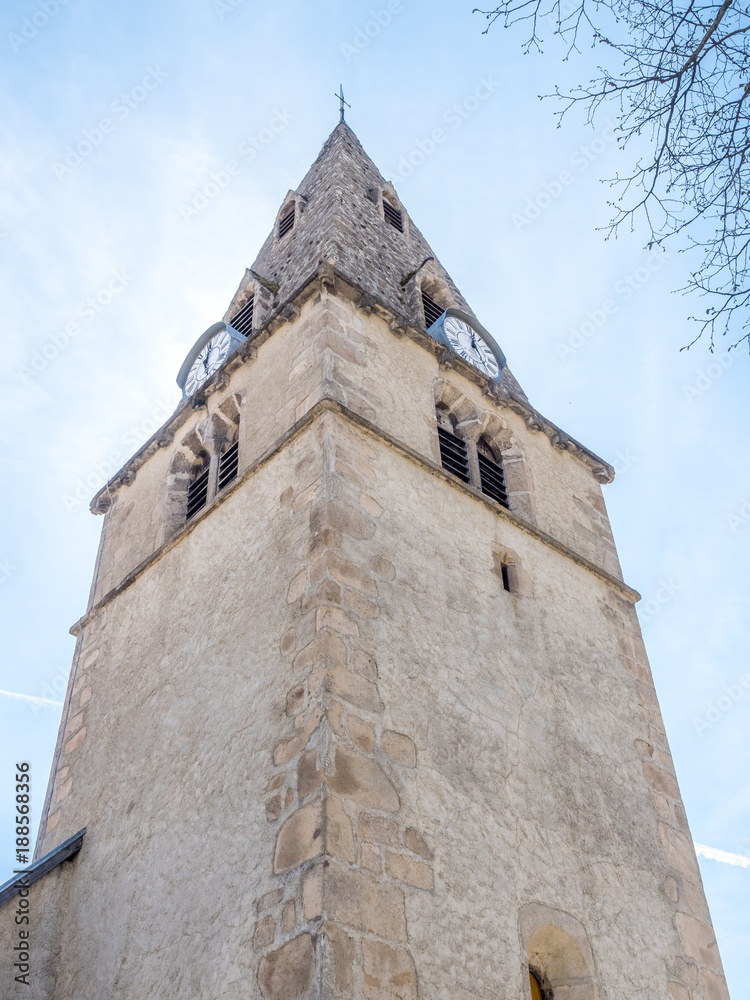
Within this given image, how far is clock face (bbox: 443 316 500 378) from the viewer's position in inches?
423

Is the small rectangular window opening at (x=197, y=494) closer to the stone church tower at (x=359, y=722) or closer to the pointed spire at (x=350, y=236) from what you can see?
the stone church tower at (x=359, y=722)

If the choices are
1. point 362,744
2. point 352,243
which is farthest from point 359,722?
point 352,243

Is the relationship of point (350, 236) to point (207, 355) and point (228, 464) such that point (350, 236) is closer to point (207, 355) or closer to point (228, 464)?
point (207, 355)

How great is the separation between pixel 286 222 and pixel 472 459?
6479mm


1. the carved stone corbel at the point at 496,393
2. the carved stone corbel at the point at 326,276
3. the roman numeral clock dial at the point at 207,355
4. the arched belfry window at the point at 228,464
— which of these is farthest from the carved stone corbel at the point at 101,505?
the carved stone corbel at the point at 496,393

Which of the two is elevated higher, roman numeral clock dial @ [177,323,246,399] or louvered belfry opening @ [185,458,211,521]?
roman numeral clock dial @ [177,323,246,399]

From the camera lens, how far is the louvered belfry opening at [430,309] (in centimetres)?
1188

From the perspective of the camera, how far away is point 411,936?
534 cm

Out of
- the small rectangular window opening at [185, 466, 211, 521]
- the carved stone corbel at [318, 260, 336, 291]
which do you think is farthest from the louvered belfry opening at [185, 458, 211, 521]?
the carved stone corbel at [318, 260, 336, 291]

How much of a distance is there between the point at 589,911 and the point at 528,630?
2218 mm

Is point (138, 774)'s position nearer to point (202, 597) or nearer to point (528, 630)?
point (202, 597)

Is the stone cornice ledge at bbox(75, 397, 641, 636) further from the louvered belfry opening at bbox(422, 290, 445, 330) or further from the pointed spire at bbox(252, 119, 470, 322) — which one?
the louvered belfry opening at bbox(422, 290, 445, 330)

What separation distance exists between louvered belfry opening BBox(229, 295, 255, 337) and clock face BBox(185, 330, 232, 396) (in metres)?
0.68

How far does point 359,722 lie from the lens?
603 centimetres
